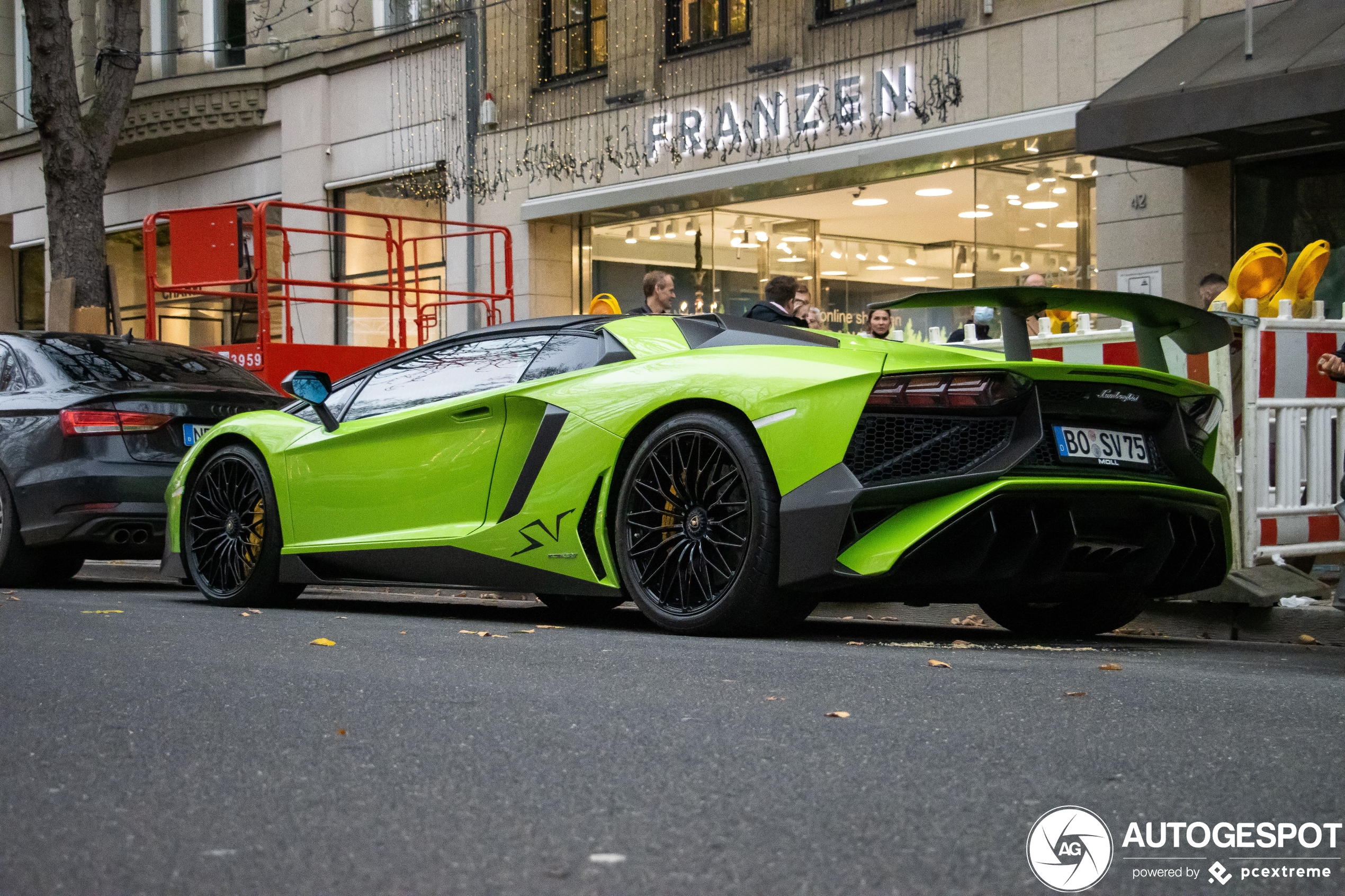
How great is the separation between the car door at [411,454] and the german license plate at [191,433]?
2.01 m

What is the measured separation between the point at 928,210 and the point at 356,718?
13124 mm

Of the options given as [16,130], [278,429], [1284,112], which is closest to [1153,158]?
[1284,112]

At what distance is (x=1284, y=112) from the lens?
11133 mm

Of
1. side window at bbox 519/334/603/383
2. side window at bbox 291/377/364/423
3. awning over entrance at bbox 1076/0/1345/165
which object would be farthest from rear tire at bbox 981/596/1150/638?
awning over entrance at bbox 1076/0/1345/165

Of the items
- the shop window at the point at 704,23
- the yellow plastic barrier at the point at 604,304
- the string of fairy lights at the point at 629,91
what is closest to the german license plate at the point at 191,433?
the yellow plastic barrier at the point at 604,304

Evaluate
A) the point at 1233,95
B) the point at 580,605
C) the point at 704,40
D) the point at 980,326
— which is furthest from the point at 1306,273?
the point at 704,40

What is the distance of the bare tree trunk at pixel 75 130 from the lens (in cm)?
1619

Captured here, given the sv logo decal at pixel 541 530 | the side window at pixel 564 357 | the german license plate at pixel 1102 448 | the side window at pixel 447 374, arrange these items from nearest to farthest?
the german license plate at pixel 1102 448 → the sv logo decal at pixel 541 530 → the side window at pixel 564 357 → the side window at pixel 447 374

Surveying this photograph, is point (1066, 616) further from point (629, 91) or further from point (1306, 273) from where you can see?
point (629, 91)

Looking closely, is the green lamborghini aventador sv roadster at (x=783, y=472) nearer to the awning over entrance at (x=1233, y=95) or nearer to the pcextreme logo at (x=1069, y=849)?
the pcextreme logo at (x=1069, y=849)

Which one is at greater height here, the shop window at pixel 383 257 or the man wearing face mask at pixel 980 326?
Result: the shop window at pixel 383 257

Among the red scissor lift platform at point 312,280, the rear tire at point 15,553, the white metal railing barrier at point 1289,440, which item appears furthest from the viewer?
the red scissor lift platform at point 312,280

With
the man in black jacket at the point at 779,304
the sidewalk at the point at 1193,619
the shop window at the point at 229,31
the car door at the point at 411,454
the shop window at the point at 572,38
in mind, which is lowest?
the sidewalk at the point at 1193,619

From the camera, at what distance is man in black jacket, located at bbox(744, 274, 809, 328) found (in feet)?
31.0
